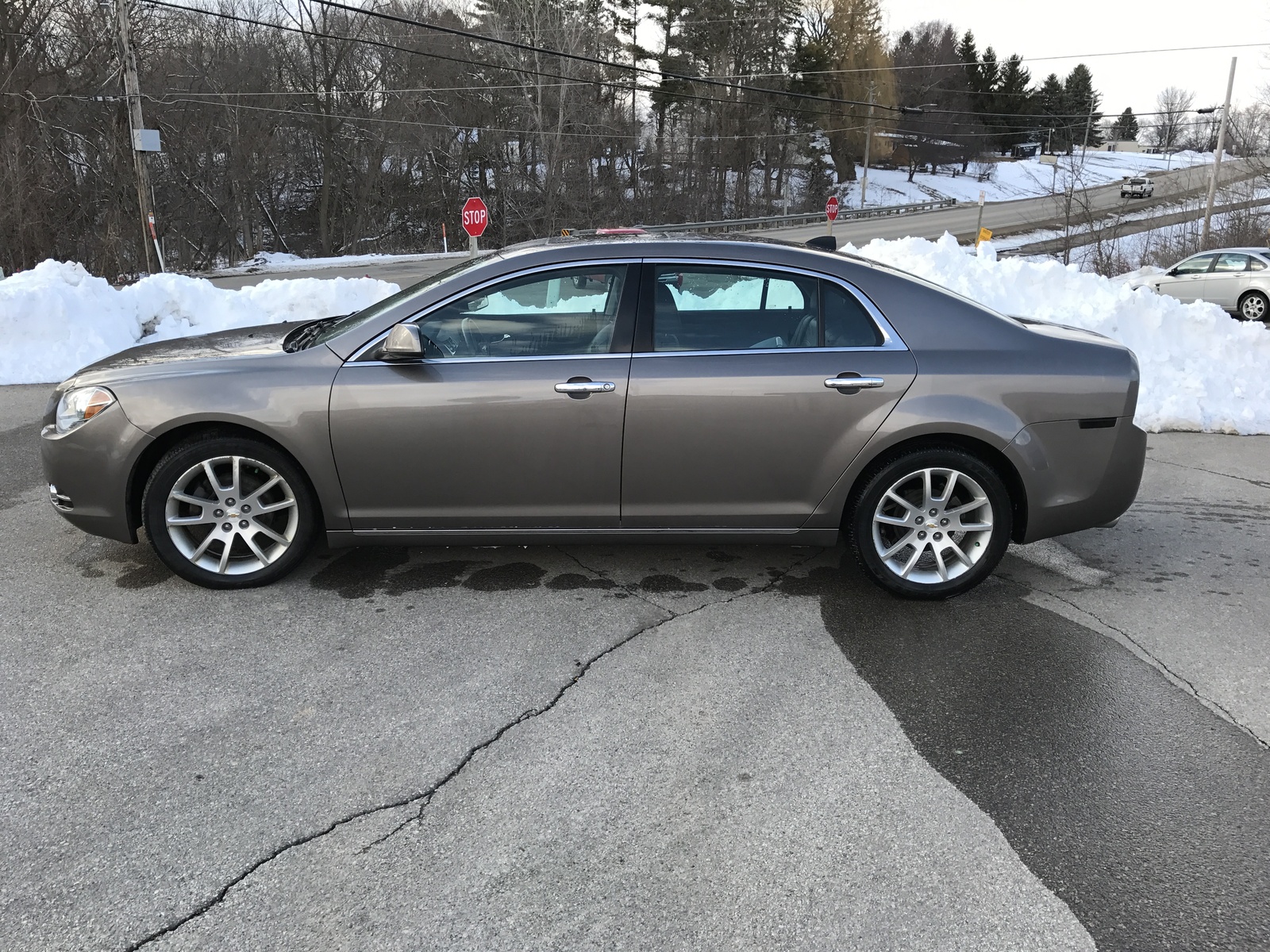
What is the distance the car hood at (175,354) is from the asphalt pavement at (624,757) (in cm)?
101

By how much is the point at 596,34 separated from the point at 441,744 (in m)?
50.8

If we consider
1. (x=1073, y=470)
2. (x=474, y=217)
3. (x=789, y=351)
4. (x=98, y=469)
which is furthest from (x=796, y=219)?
(x=98, y=469)

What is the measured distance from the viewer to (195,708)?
131 inches

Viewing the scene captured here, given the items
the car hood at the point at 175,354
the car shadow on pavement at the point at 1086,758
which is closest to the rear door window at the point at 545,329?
the car hood at the point at 175,354

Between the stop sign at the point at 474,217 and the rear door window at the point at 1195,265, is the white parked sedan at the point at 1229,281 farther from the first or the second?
the stop sign at the point at 474,217

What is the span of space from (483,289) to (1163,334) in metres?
7.87

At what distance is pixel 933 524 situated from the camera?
433 cm

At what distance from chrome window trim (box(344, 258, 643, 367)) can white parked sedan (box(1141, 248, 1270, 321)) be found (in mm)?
18223

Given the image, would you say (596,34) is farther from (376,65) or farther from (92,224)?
(92,224)

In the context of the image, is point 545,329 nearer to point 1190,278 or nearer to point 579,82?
point 1190,278

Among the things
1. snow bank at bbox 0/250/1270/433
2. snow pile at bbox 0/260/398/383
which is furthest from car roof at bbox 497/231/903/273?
snow pile at bbox 0/260/398/383

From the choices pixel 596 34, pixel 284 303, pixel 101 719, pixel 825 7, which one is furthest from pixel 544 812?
pixel 825 7

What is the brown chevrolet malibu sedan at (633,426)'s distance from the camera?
416 centimetres

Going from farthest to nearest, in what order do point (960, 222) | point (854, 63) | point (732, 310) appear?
point (854, 63)
point (960, 222)
point (732, 310)
